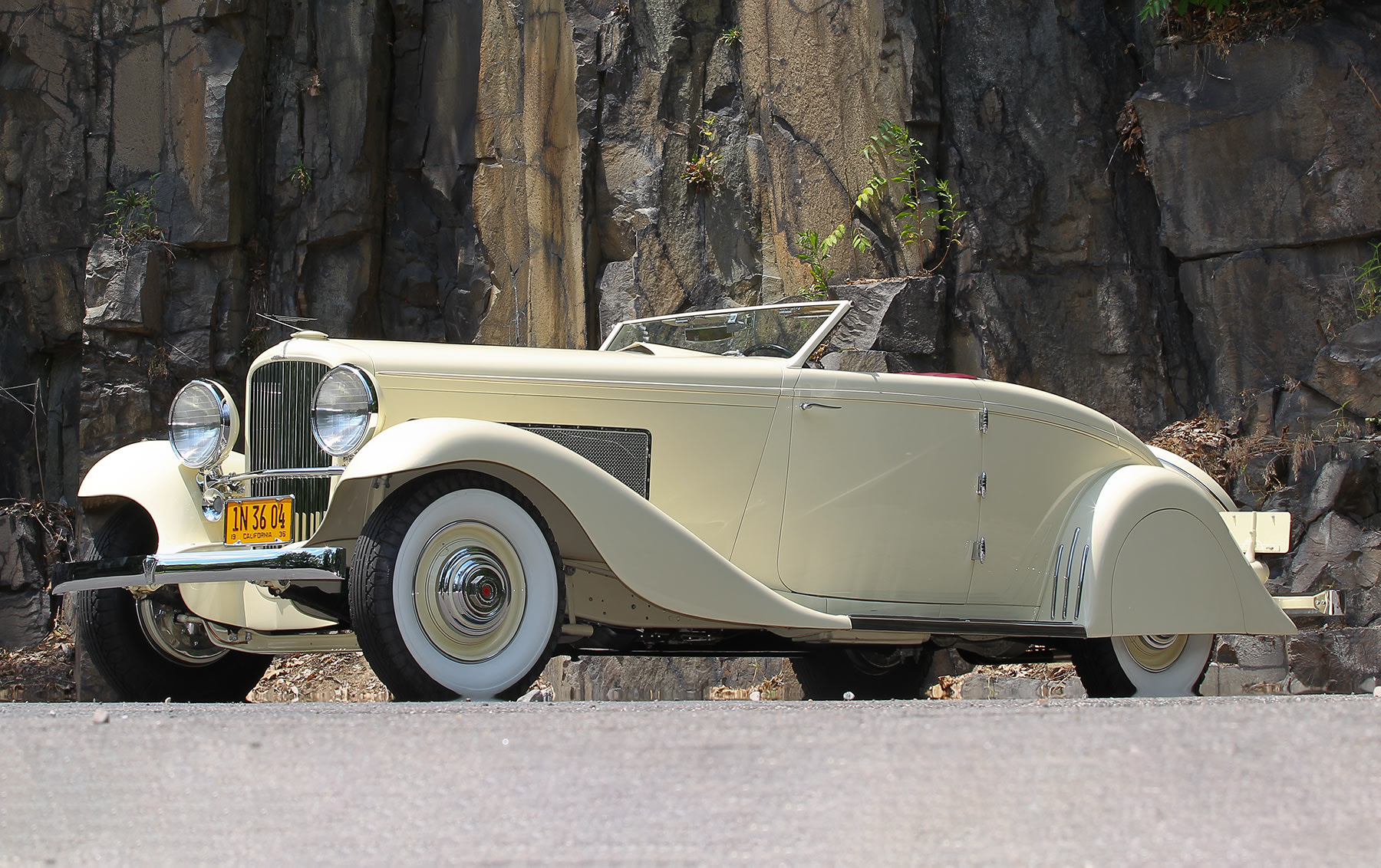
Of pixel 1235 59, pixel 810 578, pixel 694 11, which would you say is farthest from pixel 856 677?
pixel 694 11

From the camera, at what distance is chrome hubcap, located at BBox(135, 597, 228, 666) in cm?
437

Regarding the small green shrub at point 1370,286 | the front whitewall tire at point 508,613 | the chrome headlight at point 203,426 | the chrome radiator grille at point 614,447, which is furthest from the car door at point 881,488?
the small green shrub at point 1370,286

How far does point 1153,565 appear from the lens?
183 inches

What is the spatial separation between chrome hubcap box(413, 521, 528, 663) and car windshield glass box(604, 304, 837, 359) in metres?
1.64

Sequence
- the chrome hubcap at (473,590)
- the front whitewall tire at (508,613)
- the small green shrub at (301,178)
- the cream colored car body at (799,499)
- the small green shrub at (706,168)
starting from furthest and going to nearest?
the small green shrub at (301,178) < the small green shrub at (706,168) < the cream colored car body at (799,499) < the chrome hubcap at (473,590) < the front whitewall tire at (508,613)

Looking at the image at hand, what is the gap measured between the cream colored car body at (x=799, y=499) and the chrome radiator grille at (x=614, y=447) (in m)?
0.03

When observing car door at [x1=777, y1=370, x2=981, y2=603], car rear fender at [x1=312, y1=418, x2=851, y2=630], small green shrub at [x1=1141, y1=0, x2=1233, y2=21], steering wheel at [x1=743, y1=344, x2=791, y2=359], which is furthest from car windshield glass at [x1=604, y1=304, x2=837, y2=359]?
small green shrub at [x1=1141, y1=0, x2=1233, y2=21]

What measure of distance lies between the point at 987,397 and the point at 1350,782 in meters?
3.38

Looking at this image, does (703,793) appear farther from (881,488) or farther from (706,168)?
(706,168)

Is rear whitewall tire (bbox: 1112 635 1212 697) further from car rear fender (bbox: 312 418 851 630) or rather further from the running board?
car rear fender (bbox: 312 418 851 630)

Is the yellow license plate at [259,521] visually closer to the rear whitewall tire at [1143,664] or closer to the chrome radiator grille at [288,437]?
the chrome radiator grille at [288,437]

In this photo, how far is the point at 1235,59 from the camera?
340 inches

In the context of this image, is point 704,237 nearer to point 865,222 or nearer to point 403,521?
point 865,222

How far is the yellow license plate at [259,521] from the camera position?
153 inches
